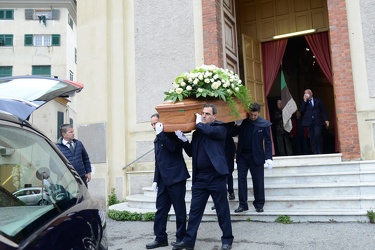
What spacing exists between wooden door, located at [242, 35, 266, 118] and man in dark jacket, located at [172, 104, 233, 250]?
585 centimetres

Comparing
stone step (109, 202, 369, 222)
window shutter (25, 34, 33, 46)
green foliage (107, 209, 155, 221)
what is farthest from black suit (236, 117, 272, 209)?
window shutter (25, 34, 33, 46)

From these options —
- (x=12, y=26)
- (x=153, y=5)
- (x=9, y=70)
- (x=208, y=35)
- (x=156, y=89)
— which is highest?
(x=12, y=26)

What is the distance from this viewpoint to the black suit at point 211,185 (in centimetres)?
480

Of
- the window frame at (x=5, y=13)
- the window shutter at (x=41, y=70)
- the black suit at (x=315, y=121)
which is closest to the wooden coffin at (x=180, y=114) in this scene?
the black suit at (x=315, y=121)

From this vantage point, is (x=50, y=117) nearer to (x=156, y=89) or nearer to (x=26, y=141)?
(x=156, y=89)

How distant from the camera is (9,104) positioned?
93.9 inches

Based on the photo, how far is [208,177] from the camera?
4871 millimetres

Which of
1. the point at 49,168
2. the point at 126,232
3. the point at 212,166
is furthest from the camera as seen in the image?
the point at 126,232

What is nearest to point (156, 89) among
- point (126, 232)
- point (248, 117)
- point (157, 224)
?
point (248, 117)

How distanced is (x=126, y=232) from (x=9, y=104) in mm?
4369

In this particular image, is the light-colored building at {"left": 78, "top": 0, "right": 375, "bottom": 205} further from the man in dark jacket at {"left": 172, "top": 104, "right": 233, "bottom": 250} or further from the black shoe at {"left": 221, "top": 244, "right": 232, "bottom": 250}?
the black shoe at {"left": 221, "top": 244, "right": 232, "bottom": 250}

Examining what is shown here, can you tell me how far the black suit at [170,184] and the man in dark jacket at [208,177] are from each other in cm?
23

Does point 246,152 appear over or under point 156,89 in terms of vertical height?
under

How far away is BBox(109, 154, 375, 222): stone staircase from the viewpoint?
19.9 ft
